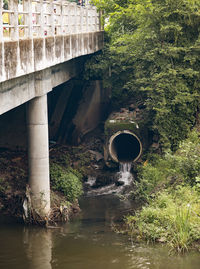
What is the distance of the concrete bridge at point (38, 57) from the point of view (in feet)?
A: 45.3

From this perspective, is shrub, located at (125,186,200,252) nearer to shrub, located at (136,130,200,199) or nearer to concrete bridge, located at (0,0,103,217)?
shrub, located at (136,130,200,199)

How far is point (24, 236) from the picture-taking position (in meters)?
17.3

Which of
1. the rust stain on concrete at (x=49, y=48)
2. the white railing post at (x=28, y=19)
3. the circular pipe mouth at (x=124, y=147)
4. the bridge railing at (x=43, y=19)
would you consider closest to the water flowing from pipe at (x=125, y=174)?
the circular pipe mouth at (x=124, y=147)

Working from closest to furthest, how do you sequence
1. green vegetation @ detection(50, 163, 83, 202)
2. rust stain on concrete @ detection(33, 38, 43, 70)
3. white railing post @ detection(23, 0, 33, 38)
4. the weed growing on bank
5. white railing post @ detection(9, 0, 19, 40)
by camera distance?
white railing post @ detection(9, 0, 19, 40) < the weed growing on bank < white railing post @ detection(23, 0, 33, 38) < rust stain on concrete @ detection(33, 38, 43, 70) < green vegetation @ detection(50, 163, 83, 202)

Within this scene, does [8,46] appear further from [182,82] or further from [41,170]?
[182,82]

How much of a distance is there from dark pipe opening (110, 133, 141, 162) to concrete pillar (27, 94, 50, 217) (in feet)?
22.8

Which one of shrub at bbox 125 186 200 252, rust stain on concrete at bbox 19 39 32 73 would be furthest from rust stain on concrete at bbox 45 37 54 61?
shrub at bbox 125 186 200 252

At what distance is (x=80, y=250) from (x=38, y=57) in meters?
5.54

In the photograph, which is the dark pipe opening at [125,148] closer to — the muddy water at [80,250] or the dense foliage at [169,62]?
the dense foliage at [169,62]

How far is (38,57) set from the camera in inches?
628

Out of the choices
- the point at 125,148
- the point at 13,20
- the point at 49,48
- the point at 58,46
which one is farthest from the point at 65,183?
the point at 13,20

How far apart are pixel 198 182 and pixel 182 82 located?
5.83 meters

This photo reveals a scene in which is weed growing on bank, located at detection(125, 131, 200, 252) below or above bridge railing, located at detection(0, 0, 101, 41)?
below

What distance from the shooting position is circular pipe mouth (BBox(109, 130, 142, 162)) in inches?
1005
